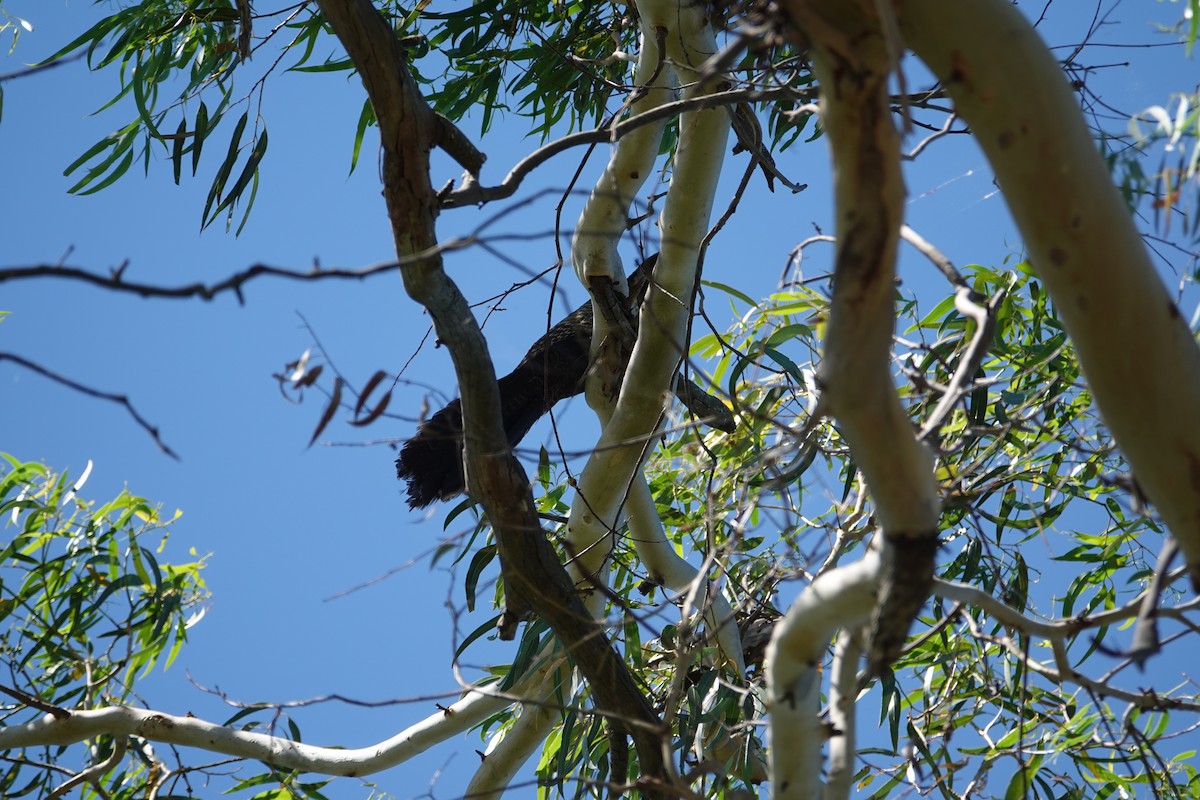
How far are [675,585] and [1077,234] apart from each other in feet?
4.57

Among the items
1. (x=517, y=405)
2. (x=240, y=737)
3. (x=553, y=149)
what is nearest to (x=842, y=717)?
(x=553, y=149)

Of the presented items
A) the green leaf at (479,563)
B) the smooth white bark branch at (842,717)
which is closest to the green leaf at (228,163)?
the green leaf at (479,563)

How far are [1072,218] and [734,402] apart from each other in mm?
443

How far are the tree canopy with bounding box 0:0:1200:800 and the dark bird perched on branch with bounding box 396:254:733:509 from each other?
0.04 ft

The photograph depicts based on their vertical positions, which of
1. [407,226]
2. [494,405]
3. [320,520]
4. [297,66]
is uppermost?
[320,520]

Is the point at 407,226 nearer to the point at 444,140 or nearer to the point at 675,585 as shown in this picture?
the point at 444,140

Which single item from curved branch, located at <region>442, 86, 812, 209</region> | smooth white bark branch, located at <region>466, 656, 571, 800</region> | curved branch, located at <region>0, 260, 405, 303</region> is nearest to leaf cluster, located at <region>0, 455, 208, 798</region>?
smooth white bark branch, located at <region>466, 656, 571, 800</region>

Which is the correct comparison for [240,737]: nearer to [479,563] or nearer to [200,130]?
[479,563]

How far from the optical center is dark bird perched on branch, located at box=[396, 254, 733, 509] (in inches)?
61.6

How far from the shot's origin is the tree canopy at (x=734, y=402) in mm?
683

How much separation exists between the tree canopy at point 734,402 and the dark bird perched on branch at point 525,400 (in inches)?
0.5

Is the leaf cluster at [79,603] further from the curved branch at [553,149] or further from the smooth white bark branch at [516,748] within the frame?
the curved branch at [553,149]

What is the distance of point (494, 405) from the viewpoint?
1175mm

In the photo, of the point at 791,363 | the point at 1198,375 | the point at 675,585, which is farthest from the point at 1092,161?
the point at 675,585
